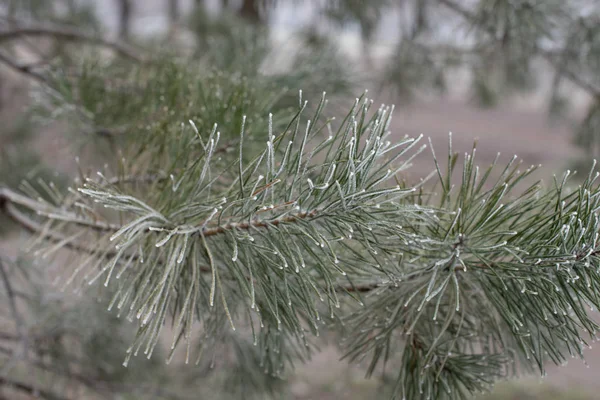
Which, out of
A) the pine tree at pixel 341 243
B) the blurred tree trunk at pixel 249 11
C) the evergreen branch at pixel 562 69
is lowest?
the pine tree at pixel 341 243

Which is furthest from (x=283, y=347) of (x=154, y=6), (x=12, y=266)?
(x=154, y=6)

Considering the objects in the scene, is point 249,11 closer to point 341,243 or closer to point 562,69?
point 562,69

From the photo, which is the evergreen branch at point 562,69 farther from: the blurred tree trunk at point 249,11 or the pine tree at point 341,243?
the blurred tree trunk at point 249,11

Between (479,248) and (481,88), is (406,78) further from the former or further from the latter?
(479,248)

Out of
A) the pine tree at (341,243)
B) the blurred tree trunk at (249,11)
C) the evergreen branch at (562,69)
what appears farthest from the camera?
the blurred tree trunk at (249,11)

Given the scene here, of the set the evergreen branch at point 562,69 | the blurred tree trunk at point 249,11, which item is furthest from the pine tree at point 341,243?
the blurred tree trunk at point 249,11

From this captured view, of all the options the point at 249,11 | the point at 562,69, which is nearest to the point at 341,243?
the point at 562,69

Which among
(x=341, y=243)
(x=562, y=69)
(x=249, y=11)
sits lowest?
(x=341, y=243)

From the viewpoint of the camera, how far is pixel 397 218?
42 cm

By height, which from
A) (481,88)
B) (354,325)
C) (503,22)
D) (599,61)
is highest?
(481,88)

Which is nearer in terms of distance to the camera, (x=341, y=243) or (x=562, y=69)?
(x=341, y=243)

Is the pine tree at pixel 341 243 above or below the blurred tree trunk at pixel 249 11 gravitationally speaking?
below

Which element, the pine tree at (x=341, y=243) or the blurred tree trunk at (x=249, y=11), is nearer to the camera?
the pine tree at (x=341, y=243)

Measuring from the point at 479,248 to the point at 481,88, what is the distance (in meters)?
1.56
